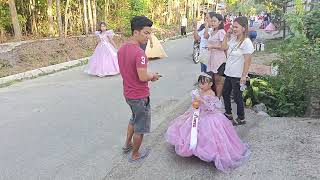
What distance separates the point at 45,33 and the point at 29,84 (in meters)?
11.3

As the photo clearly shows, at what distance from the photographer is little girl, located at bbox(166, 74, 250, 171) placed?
4.91 metres

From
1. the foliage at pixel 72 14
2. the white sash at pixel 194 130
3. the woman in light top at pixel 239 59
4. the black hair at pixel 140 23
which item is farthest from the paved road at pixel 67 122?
the foliage at pixel 72 14

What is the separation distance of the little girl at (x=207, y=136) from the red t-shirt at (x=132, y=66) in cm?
67

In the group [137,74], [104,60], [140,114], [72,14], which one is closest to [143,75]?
[137,74]

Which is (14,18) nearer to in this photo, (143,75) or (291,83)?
(291,83)

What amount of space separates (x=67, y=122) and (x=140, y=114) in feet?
8.53

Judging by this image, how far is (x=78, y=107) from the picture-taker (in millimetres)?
8359

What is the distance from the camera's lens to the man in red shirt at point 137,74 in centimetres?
479

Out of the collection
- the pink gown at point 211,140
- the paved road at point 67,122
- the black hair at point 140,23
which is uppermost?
the black hair at point 140,23

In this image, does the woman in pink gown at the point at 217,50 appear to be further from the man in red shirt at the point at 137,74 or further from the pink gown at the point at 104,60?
the pink gown at the point at 104,60

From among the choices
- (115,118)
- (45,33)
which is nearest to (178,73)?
(115,118)

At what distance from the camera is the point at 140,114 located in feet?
16.6

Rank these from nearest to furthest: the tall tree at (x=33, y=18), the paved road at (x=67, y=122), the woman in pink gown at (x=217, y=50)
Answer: the paved road at (x=67, y=122) < the woman in pink gown at (x=217, y=50) < the tall tree at (x=33, y=18)

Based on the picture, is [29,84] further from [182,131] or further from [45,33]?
[45,33]
